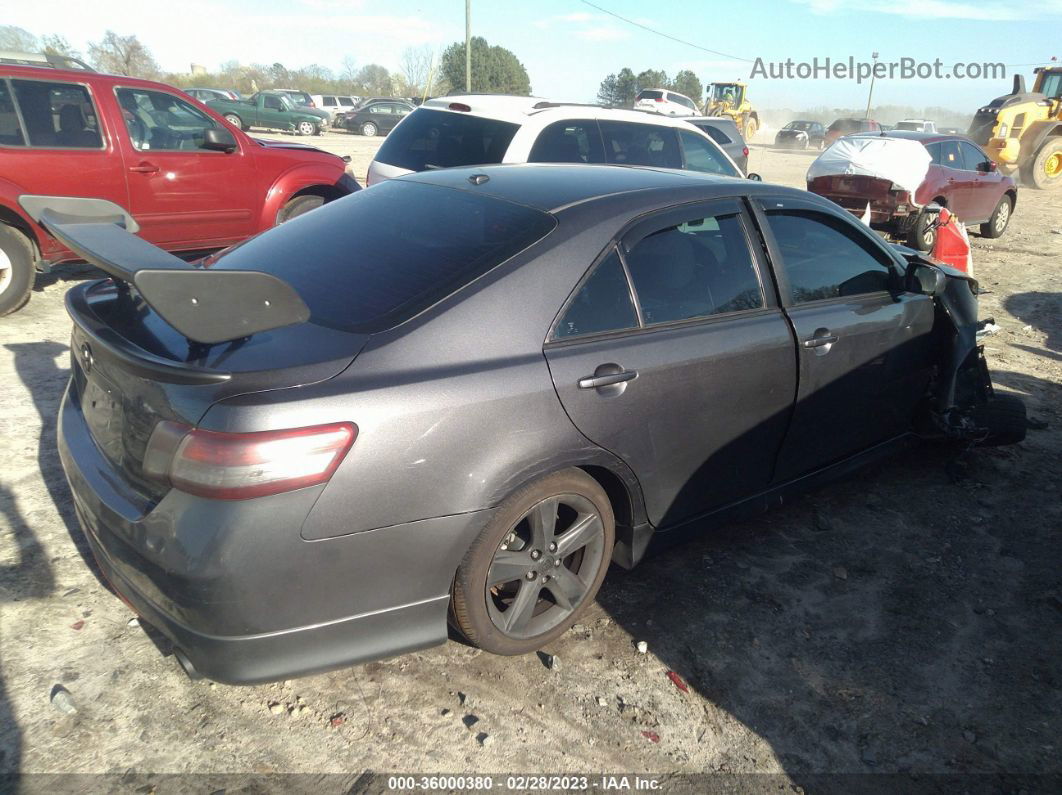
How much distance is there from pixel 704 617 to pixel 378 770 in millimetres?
1456

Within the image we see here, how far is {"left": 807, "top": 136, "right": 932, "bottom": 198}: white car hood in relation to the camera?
11258mm

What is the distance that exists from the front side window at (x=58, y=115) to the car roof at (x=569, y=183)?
14.8 ft

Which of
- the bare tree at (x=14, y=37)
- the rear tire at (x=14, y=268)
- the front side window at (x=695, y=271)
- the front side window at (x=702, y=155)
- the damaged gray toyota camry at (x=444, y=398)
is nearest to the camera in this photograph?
the damaged gray toyota camry at (x=444, y=398)

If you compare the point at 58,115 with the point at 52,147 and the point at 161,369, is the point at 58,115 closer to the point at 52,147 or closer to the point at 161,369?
the point at 52,147

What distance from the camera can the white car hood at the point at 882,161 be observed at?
11258 mm

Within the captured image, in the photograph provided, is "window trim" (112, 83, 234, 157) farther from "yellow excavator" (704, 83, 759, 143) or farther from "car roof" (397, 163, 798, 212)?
→ "yellow excavator" (704, 83, 759, 143)

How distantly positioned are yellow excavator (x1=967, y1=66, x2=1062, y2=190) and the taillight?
2218 centimetres

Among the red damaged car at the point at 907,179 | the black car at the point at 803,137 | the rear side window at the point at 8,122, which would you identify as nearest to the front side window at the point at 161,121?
the rear side window at the point at 8,122

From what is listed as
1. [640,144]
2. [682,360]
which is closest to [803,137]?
[640,144]

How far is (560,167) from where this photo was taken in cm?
360

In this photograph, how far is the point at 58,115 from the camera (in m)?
6.45

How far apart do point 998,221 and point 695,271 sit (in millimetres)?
12598

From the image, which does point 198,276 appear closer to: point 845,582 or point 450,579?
point 450,579

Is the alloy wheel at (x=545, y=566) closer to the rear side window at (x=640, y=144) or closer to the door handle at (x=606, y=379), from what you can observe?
the door handle at (x=606, y=379)
